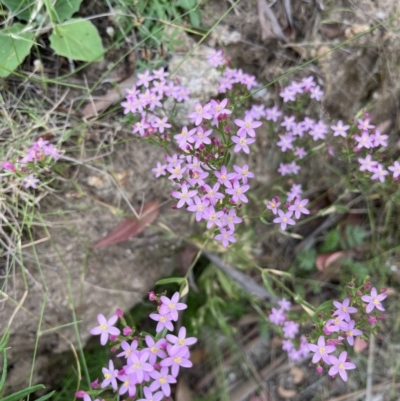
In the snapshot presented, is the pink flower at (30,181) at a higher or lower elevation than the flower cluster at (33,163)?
lower

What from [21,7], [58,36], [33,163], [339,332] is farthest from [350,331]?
[21,7]

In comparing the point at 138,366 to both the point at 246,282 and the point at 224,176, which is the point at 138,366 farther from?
the point at 246,282

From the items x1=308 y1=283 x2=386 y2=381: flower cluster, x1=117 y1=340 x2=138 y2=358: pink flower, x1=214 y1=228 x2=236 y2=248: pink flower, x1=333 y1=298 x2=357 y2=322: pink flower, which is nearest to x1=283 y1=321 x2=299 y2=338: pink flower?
x1=308 y1=283 x2=386 y2=381: flower cluster

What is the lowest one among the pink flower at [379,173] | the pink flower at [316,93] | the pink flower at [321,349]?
the pink flower at [321,349]

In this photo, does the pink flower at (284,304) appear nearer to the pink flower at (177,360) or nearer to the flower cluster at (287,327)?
the flower cluster at (287,327)

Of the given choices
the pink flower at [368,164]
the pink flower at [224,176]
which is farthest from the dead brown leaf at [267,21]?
the pink flower at [224,176]

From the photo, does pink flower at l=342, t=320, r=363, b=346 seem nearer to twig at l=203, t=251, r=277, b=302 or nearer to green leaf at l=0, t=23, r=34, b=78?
twig at l=203, t=251, r=277, b=302
